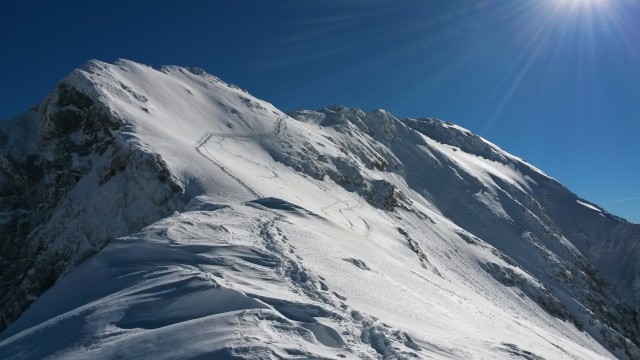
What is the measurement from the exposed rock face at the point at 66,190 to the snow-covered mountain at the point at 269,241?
6.1 inches

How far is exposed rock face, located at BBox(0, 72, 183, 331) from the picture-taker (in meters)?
28.9

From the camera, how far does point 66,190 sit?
34.9 m

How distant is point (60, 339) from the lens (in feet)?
29.0

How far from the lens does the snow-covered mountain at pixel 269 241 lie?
9.53 m

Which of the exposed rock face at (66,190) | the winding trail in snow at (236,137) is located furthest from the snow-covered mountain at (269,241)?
the winding trail in snow at (236,137)

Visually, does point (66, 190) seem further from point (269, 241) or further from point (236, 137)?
point (269, 241)

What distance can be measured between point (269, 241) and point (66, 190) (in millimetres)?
25909

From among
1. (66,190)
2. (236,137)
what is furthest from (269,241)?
(236,137)

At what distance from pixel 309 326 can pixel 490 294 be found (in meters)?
41.3

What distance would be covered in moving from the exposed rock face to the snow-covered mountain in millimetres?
155

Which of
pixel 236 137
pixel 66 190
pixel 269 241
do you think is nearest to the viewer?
pixel 269 241

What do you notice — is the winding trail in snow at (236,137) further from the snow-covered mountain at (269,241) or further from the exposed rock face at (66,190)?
the exposed rock face at (66,190)

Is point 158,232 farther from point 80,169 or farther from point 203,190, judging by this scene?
point 80,169

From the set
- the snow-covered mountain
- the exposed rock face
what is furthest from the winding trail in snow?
the exposed rock face
